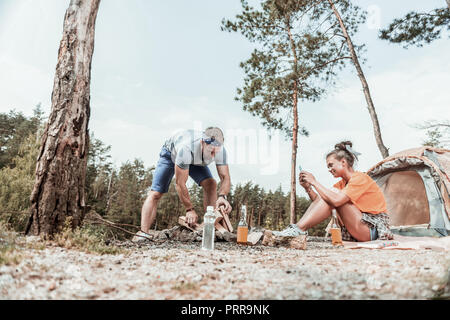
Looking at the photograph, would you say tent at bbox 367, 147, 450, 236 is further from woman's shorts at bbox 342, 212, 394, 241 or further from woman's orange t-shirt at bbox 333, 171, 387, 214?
woman's orange t-shirt at bbox 333, 171, 387, 214

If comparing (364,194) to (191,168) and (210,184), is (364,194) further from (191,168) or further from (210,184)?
(191,168)

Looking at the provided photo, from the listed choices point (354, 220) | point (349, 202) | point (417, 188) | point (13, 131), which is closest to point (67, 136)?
point (349, 202)

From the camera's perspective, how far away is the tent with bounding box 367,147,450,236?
4.85 meters

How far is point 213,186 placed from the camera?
4.64 m

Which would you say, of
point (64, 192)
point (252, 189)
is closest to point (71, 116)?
point (64, 192)

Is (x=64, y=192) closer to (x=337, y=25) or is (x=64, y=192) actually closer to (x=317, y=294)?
(x=317, y=294)

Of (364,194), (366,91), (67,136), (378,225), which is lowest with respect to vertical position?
(378,225)

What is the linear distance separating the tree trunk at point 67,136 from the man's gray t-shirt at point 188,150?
4.30 feet

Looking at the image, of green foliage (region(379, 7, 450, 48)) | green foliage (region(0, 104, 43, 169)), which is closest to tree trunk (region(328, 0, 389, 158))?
green foliage (region(379, 7, 450, 48))

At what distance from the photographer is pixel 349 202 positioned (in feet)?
12.0

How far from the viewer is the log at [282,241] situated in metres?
3.56

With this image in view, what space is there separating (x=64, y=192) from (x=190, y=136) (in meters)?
1.97

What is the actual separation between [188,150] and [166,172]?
77 centimetres
